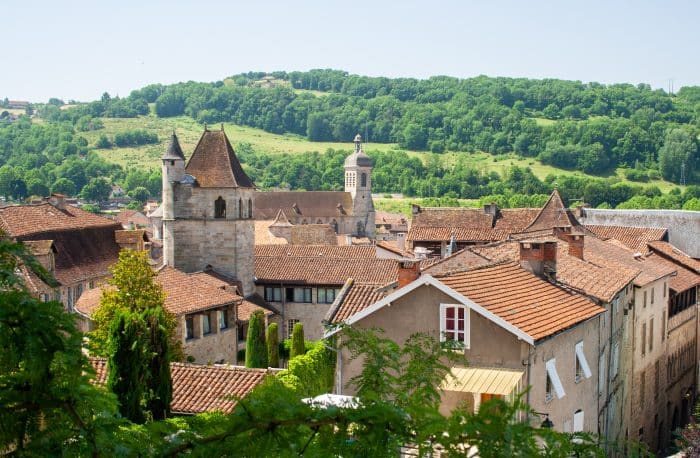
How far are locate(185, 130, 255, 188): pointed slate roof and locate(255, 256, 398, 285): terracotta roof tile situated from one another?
5.10 m

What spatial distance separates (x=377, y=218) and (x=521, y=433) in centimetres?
14955

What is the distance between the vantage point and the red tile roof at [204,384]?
2461cm

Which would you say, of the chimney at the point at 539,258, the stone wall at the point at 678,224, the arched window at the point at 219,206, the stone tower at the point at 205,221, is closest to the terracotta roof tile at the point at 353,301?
the chimney at the point at 539,258

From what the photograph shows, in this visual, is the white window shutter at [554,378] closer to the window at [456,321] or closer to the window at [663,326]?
the window at [456,321]

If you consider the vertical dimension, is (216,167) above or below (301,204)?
above

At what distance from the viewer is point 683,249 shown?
5381 centimetres

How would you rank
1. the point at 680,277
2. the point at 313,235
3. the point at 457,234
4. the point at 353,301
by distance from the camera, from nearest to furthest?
the point at 353,301 → the point at 680,277 → the point at 457,234 → the point at 313,235

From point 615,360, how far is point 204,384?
12036 mm

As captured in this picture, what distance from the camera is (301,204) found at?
138 meters

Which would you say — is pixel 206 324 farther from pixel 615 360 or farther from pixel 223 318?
pixel 615 360

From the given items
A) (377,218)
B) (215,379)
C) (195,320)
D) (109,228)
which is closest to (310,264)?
(109,228)

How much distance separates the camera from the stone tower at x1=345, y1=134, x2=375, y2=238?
14088cm

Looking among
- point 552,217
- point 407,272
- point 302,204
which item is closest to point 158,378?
point 407,272

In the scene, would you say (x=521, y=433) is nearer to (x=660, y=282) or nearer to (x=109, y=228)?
(x=660, y=282)
